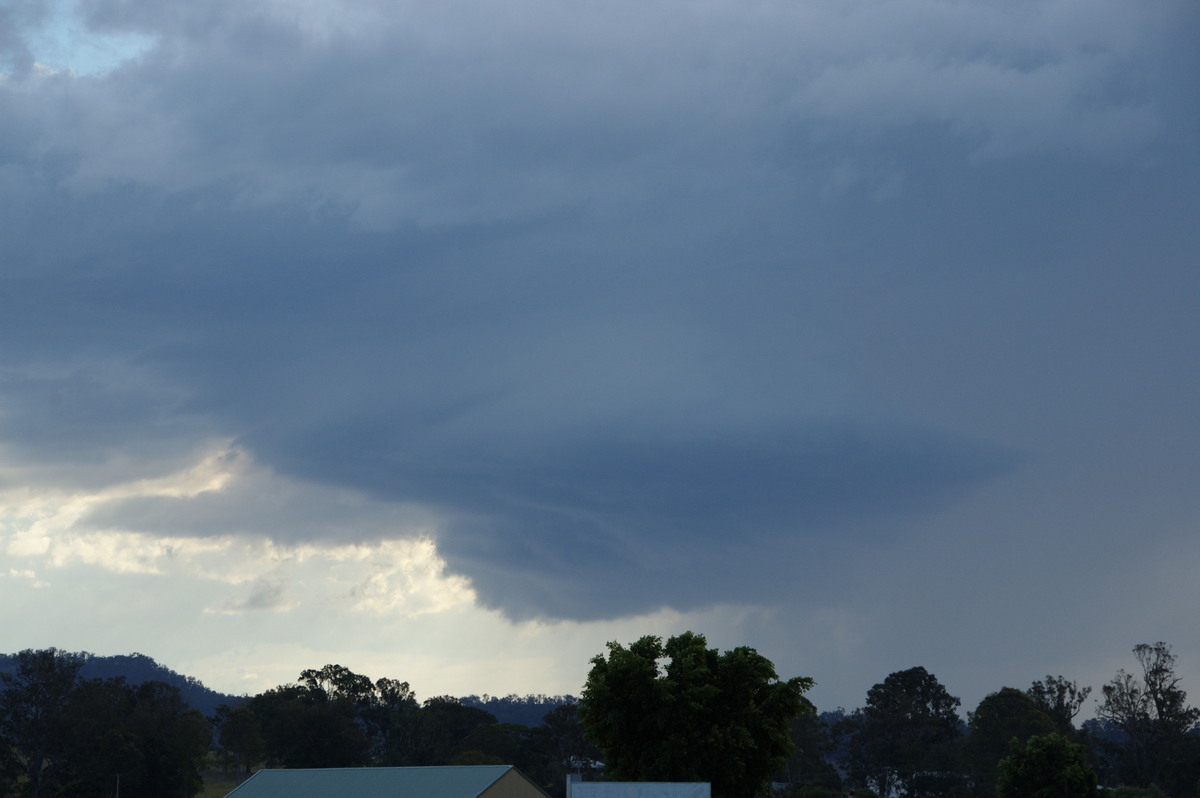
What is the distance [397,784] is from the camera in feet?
246

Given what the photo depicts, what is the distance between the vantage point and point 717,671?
65625 mm

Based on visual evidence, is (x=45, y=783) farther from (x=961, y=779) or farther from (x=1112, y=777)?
(x=1112, y=777)

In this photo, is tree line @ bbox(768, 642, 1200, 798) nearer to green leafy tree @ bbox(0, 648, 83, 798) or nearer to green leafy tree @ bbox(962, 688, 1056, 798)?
green leafy tree @ bbox(962, 688, 1056, 798)

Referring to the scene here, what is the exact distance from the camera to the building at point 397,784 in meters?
70.8

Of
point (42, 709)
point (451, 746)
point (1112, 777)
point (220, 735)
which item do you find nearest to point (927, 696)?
point (1112, 777)

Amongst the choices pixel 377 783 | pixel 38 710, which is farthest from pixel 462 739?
pixel 377 783

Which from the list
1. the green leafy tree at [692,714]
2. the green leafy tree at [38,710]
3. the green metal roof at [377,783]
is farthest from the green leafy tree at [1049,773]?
the green leafy tree at [38,710]

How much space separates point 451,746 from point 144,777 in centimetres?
4291

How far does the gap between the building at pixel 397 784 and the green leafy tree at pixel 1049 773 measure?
3101 cm

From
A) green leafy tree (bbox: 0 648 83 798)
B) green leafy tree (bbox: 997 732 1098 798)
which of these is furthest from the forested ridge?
green leafy tree (bbox: 997 732 1098 798)

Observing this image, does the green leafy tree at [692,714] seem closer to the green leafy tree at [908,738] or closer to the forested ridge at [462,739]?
the forested ridge at [462,739]

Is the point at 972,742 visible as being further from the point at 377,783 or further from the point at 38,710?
the point at 38,710

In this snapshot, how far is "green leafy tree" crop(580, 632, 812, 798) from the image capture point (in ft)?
206

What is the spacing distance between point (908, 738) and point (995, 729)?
22327 mm
